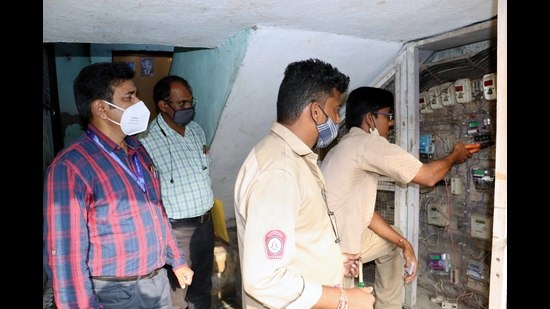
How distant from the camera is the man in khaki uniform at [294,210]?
Answer: 134cm

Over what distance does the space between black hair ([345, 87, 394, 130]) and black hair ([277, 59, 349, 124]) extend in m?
1.08

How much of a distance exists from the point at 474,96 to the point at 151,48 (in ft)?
9.50

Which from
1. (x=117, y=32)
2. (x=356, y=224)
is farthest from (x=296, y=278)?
(x=117, y=32)

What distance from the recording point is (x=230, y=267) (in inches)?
146

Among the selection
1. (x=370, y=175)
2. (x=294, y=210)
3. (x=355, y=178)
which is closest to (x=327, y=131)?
(x=294, y=210)

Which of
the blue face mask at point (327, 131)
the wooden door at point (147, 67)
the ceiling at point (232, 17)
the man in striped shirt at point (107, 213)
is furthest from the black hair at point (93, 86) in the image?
the wooden door at point (147, 67)

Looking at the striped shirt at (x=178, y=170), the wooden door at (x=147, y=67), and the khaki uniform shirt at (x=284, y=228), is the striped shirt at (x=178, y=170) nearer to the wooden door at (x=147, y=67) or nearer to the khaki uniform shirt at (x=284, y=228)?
the wooden door at (x=147, y=67)

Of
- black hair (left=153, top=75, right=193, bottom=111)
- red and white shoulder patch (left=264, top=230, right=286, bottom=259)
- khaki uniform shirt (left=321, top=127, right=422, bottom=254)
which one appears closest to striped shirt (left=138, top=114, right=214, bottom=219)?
black hair (left=153, top=75, right=193, bottom=111)

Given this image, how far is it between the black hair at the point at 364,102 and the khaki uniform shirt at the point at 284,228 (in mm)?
1159

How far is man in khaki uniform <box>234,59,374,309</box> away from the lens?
134cm

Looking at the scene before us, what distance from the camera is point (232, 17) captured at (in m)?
2.12

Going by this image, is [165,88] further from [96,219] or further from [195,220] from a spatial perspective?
[96,219]

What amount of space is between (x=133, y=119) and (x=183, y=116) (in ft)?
2.52
